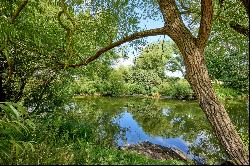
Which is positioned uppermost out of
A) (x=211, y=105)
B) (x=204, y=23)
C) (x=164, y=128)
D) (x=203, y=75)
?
(x=204, y=23)

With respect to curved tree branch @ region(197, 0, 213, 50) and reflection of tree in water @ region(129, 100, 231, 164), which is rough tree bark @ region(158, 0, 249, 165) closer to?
curved tree branch @ region(197, 0, 213, 50)

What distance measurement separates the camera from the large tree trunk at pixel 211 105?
5.89 m

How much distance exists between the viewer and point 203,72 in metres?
6.58

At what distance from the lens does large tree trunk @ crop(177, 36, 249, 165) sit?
5890 mm

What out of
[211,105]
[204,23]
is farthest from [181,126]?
[211,105]

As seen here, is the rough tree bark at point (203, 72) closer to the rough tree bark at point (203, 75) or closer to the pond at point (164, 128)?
the rough tree bark at point (203, 75)

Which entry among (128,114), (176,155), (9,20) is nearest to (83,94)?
(128,114)

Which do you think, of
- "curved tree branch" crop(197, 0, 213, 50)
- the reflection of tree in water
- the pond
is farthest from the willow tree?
the reflection of tree in water

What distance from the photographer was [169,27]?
22.9 ft

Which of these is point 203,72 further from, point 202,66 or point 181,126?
point 181,126

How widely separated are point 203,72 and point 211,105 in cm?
60

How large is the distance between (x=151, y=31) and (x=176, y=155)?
17.2 feet

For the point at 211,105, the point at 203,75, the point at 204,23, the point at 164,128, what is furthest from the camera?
the point at 164,128

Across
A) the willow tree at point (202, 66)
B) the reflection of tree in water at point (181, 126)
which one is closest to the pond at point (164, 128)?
the reflection of tree in water at point (181, 126)
